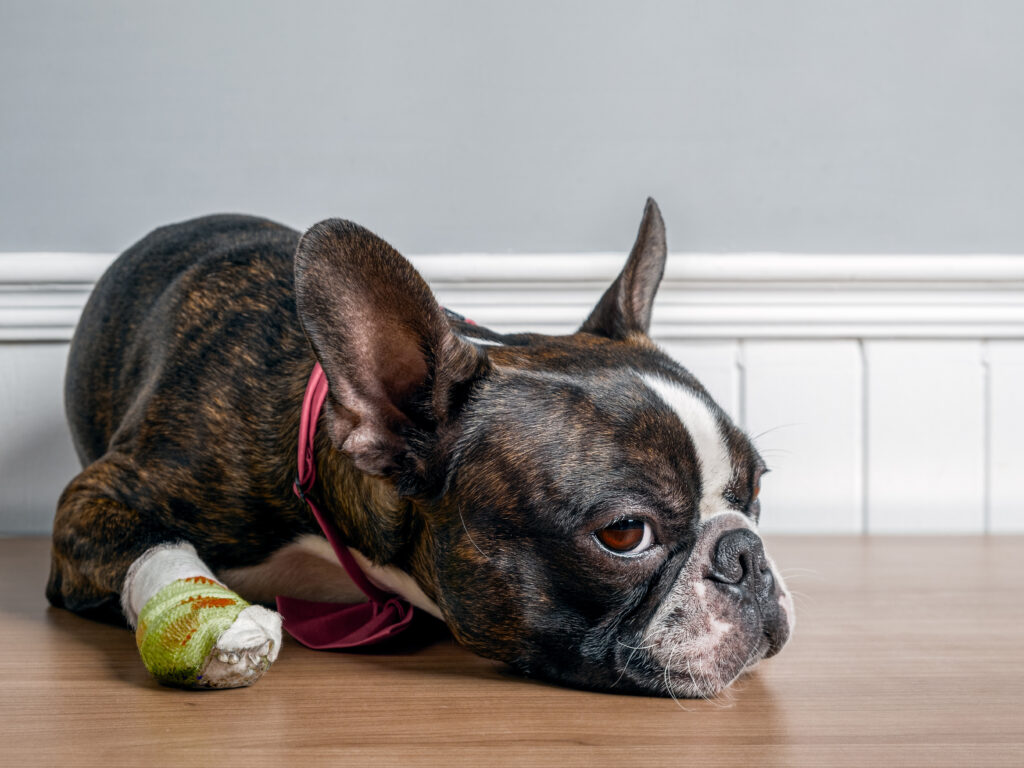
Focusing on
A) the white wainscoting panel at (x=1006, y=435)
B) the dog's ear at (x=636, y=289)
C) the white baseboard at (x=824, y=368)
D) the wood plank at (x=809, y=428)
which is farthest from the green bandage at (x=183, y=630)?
the white wainscoting panel at (x=1006, y=435)

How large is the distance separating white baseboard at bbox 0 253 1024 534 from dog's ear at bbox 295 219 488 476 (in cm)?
112

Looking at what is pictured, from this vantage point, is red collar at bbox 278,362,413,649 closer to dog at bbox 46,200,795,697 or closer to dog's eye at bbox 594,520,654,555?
dog at bbox 46,200,795,697

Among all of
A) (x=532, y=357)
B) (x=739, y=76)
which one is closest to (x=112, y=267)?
(x=532, y=357)

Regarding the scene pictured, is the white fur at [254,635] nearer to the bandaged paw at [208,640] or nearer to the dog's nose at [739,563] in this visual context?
the bandaged paw at [208,640]

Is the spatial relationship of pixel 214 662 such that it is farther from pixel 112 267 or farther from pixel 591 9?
pixel 591 9

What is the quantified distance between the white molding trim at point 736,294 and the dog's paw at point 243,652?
1.26 meters

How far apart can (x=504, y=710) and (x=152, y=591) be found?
19.5 inches

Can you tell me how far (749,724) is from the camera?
3.59 ft

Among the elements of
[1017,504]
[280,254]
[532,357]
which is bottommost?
[1017,504]

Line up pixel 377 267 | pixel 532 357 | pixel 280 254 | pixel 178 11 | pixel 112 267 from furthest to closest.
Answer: pixel 178 11 < pixel 112 267 < pixel 280 254 < pixel 532 357 < pixel 377 267

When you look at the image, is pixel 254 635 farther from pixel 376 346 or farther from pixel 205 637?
pixel 376 346

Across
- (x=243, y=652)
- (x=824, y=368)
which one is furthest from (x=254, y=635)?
(x=824, y=368)

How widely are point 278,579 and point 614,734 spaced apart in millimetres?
686

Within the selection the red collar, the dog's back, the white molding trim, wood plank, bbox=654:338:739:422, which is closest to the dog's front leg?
the red collar
